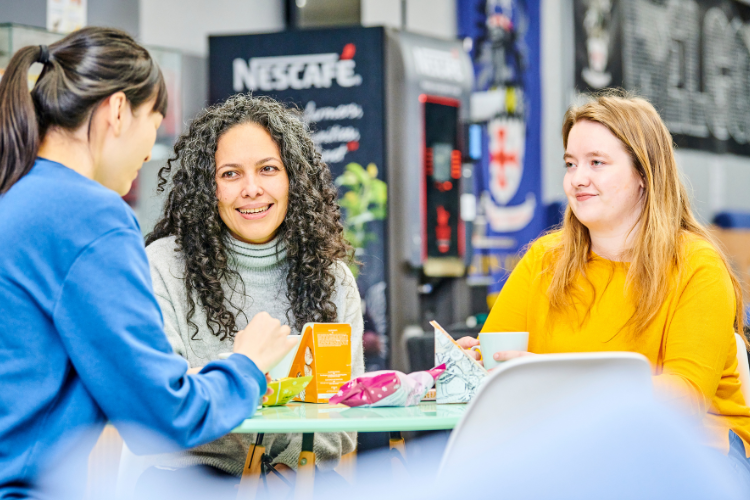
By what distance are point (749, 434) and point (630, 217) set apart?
58 centimetres

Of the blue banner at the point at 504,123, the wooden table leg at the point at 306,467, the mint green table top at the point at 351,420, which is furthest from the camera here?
the blue banner at the point at 504,123

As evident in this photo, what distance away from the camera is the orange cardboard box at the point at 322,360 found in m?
1.65

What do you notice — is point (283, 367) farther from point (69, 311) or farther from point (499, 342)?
point (69, 311)

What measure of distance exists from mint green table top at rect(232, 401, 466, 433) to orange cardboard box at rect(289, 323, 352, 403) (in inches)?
7.5

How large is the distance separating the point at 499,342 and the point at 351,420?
18.8 inches

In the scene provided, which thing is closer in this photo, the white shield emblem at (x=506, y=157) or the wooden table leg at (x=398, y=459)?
the wooden table leg at (x=398, y=459)

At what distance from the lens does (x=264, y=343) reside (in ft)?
4.52

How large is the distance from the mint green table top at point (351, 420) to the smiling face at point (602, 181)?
2.41ft

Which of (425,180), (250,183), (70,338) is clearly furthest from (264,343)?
(425,180)

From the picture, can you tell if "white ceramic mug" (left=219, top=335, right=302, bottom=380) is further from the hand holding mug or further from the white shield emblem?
the white shield emblem

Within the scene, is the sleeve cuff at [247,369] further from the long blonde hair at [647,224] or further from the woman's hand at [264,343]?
the long blonde hair at [647,224]

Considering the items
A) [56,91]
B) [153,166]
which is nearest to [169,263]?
[56,91]

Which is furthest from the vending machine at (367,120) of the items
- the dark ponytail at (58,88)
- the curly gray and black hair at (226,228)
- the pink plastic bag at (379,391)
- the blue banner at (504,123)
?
the dark ponytail at (58,88)

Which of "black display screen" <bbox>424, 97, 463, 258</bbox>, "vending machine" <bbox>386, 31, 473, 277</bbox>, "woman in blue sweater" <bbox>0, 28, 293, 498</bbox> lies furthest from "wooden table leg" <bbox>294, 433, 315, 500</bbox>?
"black display screen" <bbox>424, 97, 463, 258</bbox>
